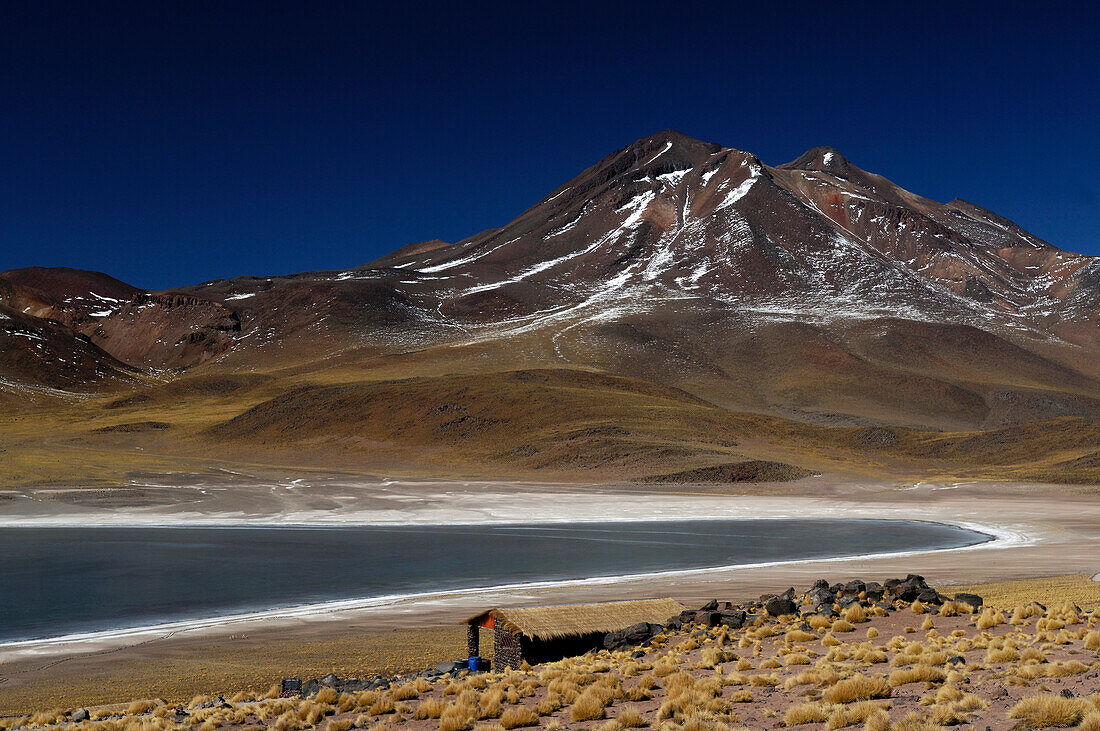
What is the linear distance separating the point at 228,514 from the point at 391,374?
307 feet

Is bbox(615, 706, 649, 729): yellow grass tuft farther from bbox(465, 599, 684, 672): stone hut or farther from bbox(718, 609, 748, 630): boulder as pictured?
bbox(718, 609, 748, 630): boulder

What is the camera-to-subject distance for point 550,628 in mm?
18406

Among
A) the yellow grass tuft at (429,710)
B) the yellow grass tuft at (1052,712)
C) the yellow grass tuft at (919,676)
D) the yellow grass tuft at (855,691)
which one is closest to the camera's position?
the yellow grass tuft at (1052,712)

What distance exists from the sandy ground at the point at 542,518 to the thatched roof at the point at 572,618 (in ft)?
22.1

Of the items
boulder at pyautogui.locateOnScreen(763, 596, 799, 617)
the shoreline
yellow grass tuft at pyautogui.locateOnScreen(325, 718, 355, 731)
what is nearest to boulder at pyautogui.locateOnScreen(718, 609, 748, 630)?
boulder at pyautogui.locateOnScreen(763, 596, 799, 617)

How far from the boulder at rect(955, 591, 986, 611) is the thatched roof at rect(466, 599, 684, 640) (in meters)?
5.75

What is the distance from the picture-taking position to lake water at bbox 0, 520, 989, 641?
102ft

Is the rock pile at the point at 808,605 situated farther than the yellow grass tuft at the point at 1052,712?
Yes

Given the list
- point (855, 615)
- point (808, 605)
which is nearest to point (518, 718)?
point (855, 615)

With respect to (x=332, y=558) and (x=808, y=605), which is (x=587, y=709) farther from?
(x=332, y=558)

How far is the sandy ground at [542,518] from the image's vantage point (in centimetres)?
2462

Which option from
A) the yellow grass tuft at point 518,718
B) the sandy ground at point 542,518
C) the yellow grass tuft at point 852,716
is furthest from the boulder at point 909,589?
the yellow grass tuft at point 518,718

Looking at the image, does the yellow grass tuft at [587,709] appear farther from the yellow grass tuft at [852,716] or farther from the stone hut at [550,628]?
the stone hut at [550,628]

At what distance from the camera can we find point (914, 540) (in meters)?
48.9
